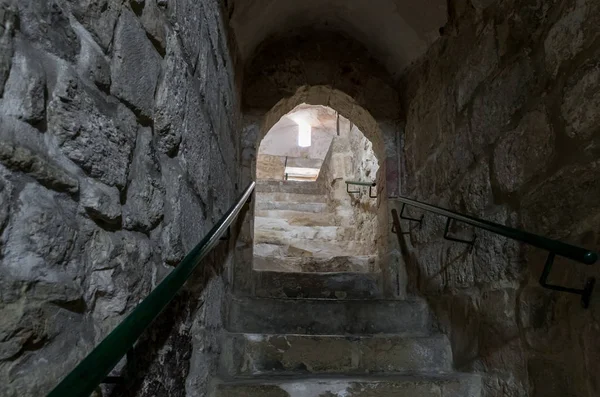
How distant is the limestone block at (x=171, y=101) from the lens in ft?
3.12

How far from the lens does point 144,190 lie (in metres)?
0.85

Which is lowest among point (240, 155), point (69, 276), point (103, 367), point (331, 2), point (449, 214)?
point (103, 367)

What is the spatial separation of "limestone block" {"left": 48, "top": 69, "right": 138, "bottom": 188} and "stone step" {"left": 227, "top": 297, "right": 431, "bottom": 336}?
130cm

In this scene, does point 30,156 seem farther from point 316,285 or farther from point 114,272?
point 316,285

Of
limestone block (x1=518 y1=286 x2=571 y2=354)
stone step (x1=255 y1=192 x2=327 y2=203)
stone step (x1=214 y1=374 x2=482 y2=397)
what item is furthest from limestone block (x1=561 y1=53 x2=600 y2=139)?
stone step (x1=255 y1=192 x2=327 y2=203)

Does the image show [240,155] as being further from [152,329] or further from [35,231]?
[35,231]

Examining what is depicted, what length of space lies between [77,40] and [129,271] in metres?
0.38

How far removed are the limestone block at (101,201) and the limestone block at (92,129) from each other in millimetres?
13

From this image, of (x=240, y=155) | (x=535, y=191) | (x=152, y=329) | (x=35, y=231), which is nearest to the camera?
(x=35, y=231)

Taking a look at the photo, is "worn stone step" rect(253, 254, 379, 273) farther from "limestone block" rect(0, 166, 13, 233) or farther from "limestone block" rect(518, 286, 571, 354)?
"limestone block" rect(0, 166, 13, 233)

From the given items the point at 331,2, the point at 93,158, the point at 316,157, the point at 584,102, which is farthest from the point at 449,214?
the point at 316,157

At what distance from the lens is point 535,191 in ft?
4.26

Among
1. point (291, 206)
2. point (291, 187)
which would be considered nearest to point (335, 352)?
point (291, 206)

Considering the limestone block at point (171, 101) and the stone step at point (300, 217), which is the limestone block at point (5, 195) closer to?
the limestone block at point (171, 101)
